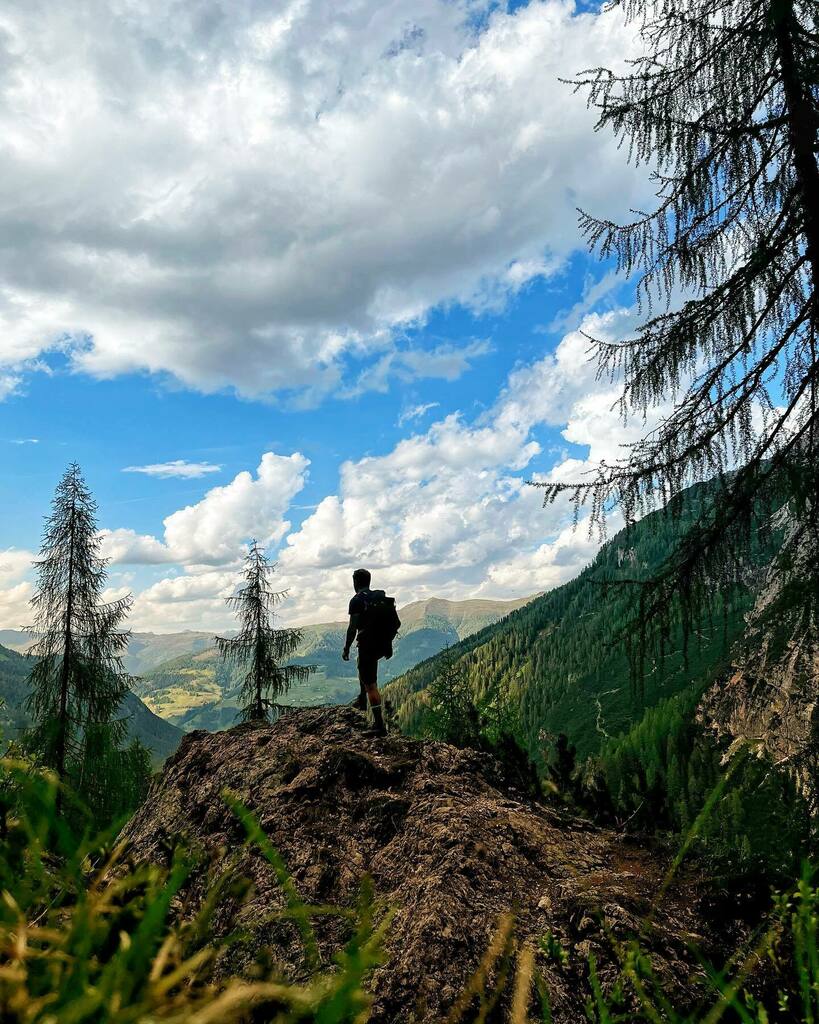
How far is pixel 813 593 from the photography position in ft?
19.6

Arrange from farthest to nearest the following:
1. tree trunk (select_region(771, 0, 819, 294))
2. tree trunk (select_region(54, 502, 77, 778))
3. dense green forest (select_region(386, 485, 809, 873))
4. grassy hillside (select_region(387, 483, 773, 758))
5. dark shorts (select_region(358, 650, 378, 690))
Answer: grassy hillside (select_region(387, 483, 773, 758))
tree trunk (select_region(54, 502, 77, 778))
dark shorts (select_region(358, 650, 378, 690))
tree trunk (select_region(771, 0, 819, 294))
dense green forest (select_region(386, 485, 809, 873))

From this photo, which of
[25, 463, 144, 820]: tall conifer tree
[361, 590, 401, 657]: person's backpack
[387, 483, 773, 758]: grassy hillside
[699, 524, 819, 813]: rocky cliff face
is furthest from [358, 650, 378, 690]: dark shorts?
[387, 483, 773, 758]: grassy hillside

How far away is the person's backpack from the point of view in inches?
371

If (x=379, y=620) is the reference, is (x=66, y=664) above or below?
below

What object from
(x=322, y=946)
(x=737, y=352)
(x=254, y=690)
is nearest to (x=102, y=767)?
(x=254, y=690)

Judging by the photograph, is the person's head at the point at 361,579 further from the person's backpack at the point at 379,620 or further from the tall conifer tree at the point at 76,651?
the tall conifer tree at the point at 76,651

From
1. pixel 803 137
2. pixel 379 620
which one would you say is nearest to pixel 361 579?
pixel 379 620

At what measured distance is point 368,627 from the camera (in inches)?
372

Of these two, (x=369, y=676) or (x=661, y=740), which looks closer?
(x=369, y=676)

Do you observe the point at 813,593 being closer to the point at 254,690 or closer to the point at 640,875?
the point at 640,875

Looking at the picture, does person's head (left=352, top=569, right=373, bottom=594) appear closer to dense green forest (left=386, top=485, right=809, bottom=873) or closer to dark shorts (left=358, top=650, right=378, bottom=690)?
dark shorts (left=358, top=650, right=378, bottom=690)

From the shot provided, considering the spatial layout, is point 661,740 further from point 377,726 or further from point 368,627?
point 377,726

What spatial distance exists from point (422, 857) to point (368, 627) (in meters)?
5.27

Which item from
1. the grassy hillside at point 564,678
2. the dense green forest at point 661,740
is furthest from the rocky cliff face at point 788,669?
the grassy hillside at point 564,678
